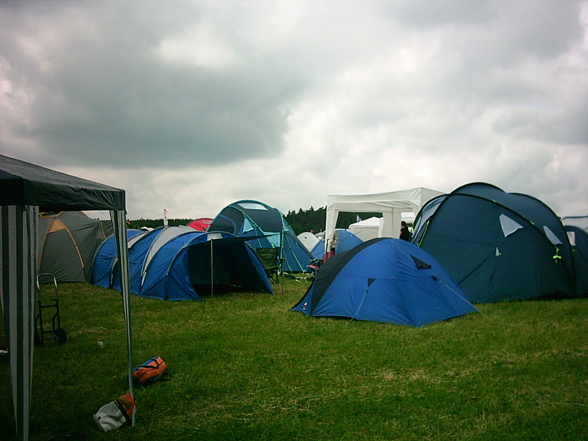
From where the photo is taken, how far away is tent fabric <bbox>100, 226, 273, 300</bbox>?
10.5 m

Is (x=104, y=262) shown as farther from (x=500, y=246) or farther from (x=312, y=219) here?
(x=312, y=219)

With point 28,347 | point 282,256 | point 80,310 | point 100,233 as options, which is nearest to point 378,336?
point 28,347

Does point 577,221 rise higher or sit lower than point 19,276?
higher

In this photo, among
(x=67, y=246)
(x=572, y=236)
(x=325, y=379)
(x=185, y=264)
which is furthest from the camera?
(x=67, y=246)

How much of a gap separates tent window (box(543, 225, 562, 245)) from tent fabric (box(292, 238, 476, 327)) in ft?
11.0

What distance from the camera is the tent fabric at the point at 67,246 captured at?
47.0 feet

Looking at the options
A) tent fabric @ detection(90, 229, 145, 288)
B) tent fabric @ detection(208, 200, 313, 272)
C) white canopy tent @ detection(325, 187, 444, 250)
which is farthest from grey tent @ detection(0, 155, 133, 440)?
tent fabric @ detection(208, 200, 313, 272)

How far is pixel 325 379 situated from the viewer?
497cm

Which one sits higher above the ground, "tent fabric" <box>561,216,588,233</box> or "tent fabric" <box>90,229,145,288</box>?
"tent fabric" <box>561,216,588,233</box>

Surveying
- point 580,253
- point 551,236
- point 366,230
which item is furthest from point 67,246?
point 366,230

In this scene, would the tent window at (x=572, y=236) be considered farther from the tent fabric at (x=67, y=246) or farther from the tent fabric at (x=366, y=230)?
the tent fabric at (x=366, y=230)

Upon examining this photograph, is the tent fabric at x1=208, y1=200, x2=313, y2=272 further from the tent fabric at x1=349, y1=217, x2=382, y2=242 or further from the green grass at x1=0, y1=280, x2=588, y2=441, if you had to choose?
the green grass at x1=0, y1=280, x2=588, y2=441

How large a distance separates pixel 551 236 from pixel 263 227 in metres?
9.19

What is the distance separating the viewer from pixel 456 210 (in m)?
10.5
